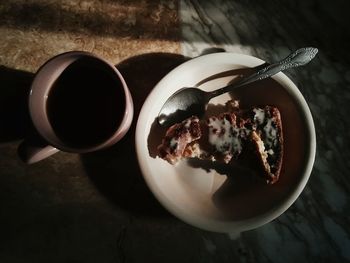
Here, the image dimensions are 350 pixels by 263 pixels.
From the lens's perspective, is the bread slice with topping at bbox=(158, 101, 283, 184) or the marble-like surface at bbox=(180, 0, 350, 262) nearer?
the bread slice with topping at bbox=(158, 101, 283, 184)

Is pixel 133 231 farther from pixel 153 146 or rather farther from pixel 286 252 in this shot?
pixel 286 252

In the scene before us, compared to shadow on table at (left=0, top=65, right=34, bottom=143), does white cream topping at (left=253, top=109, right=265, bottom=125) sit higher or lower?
higher

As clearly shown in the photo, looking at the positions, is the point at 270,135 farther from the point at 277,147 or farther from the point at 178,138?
the point at 178,138

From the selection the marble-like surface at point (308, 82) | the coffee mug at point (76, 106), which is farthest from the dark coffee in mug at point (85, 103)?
the marble-like surface at point (308, 82)

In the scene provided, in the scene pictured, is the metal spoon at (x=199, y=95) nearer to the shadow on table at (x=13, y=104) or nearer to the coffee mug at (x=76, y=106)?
the coffee mug at (x=76, y=106)

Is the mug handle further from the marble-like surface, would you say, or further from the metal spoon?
the marble-like surface

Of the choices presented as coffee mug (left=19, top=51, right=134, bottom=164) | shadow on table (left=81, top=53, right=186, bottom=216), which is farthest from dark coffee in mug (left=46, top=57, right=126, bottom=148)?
shadow on table (left=81, top=53, right=186, bottom=216)

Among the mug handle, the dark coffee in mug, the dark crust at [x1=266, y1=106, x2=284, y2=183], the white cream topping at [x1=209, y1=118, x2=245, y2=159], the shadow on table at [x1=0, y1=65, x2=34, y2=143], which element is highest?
the dark crust at [x1=266, y1=106, x2=284, y2=183]

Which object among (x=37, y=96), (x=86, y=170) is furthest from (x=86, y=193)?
(x=37, y=96)
